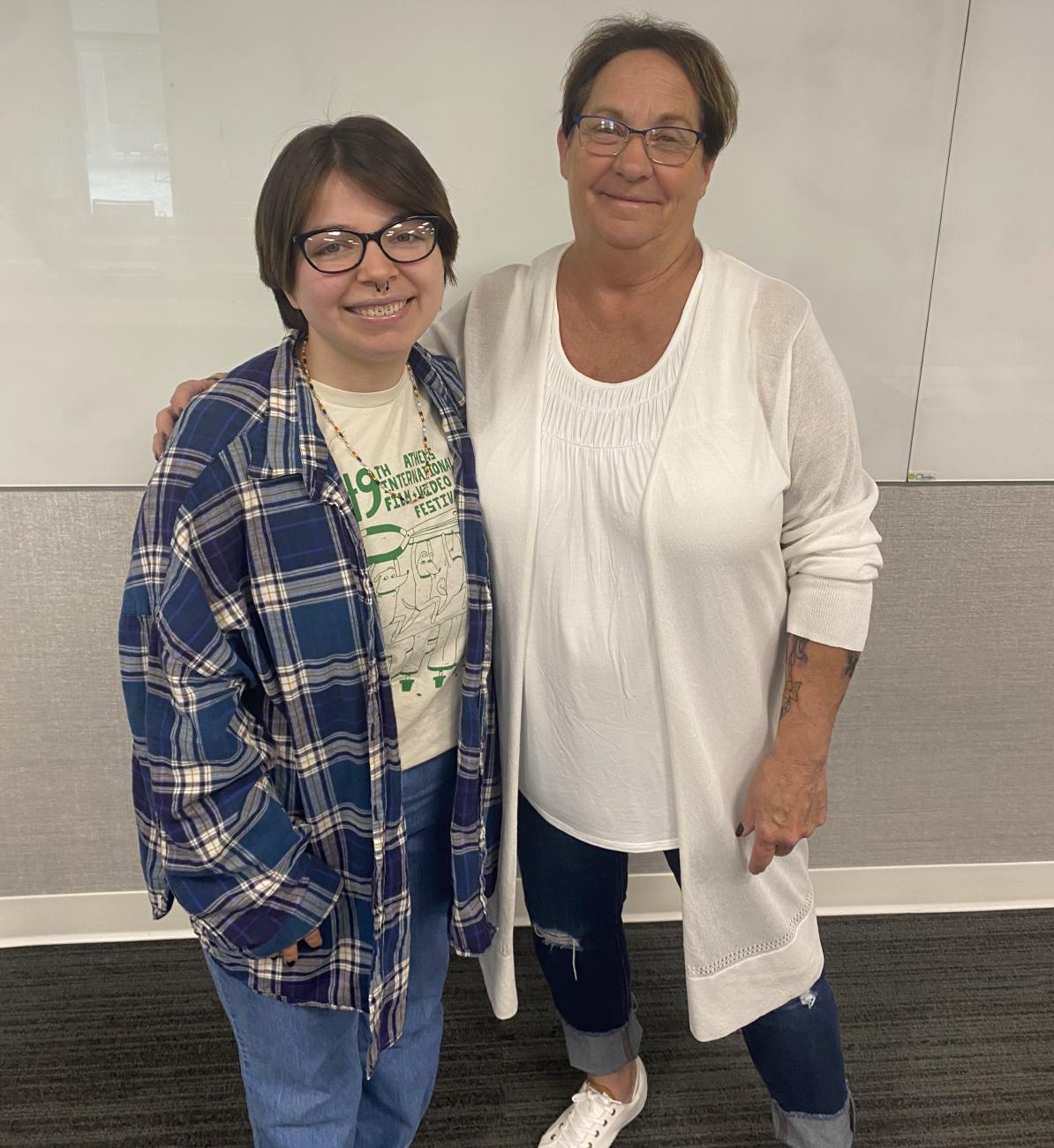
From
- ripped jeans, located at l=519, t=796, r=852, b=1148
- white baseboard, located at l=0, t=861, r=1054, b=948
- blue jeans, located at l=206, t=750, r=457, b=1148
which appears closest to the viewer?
blue jeans, located at l=206, t=750, r=457, b=1148

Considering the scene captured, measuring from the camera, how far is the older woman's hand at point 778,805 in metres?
1.26

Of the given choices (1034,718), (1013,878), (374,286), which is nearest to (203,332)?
(374,286)

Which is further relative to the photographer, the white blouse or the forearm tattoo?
the forearm tattoo

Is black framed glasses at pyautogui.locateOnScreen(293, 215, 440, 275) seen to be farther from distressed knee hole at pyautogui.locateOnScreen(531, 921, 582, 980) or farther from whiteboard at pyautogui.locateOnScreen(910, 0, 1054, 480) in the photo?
whiteboard at pyautogui.locateOnScreen(910, 0, 1054, 480)

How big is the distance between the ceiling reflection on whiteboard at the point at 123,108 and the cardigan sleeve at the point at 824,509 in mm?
1173

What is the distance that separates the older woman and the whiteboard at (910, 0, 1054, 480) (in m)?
0.73

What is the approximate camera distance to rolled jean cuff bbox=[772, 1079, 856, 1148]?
1443 millimetres

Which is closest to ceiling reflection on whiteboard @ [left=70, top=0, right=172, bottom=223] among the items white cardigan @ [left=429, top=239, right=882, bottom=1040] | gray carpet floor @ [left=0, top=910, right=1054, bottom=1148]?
white cardigan @ [left=429, top=239, right=882, bottom=1040]

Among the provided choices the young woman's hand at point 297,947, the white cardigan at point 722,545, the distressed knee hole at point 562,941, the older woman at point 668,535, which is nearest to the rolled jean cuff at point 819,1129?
A: the older woman at point 668,535

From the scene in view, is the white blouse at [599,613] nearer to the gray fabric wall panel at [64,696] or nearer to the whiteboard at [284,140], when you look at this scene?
the whiteboard at [284,140]

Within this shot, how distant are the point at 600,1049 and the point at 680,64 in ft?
4.97

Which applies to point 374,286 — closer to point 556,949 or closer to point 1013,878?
point 556,949

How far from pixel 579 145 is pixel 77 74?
3.20ft

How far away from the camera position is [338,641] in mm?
1038
